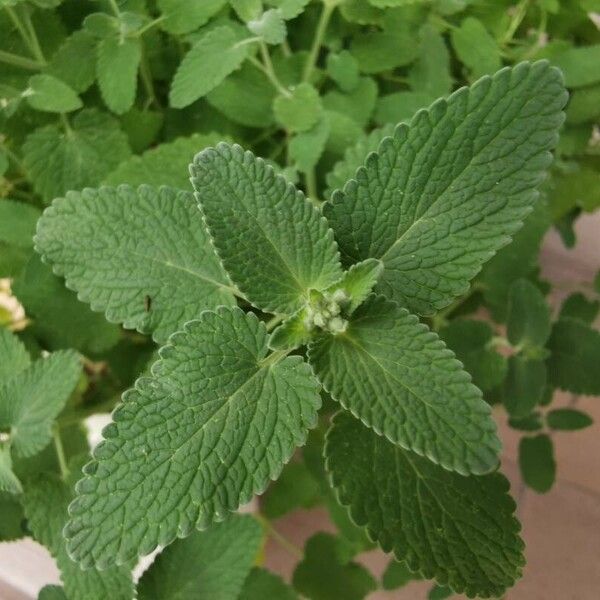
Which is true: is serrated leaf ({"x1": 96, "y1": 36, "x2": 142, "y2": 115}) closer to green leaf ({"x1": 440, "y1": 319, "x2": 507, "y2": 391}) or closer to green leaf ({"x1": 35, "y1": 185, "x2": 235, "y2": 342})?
green leaf ({"x1": 35, "y1": 185, "x2": 235, "y2": 342})

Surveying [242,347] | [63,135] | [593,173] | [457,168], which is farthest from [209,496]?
[593,173]

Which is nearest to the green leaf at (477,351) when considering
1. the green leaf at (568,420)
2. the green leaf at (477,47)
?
the green leaf at (568,420)

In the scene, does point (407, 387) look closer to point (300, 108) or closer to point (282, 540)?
point (300, 108)

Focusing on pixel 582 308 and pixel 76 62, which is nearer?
pixel 76 62

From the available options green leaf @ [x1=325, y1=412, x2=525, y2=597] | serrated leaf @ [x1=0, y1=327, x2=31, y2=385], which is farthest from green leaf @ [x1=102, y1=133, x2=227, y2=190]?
green leaf @ [x1=325, y1=412, x2=525, y2=597]

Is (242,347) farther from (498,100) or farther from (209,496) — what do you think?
(498,100)

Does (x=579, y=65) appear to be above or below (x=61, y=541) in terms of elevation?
above

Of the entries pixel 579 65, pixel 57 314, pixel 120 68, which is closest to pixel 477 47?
pixel 579 65
